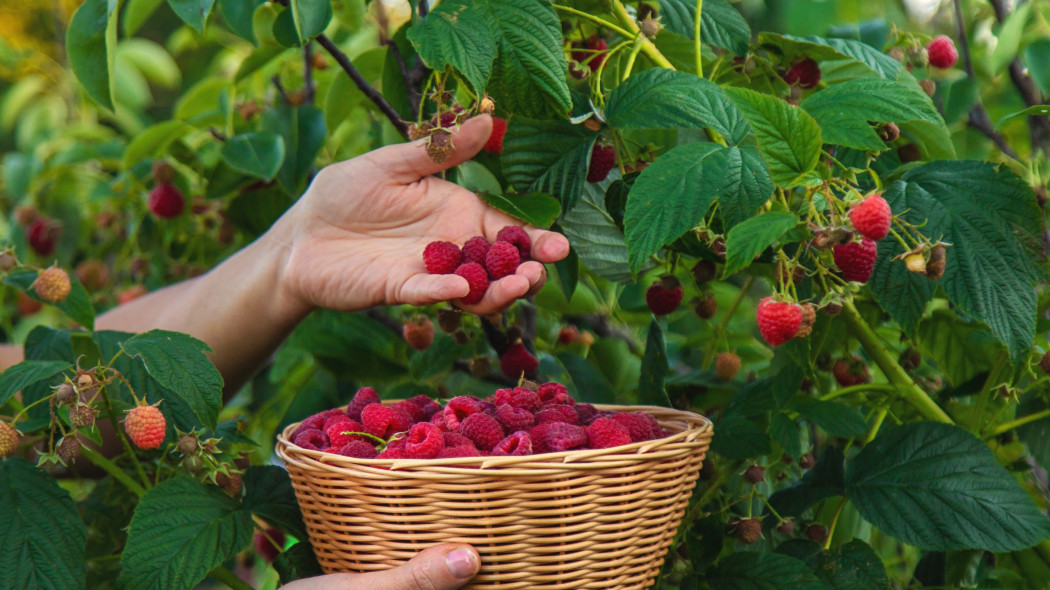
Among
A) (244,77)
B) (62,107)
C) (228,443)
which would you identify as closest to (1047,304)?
(228,443)

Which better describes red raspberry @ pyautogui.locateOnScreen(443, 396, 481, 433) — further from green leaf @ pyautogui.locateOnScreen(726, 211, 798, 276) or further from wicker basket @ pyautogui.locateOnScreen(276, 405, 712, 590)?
green leaf @ pyautogui.locateOnScreen(726, 211, 798, 276)

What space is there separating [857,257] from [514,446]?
0.28 metres

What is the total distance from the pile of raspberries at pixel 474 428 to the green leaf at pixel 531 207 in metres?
0.14

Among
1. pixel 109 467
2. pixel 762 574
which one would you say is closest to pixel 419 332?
pixel 109 467

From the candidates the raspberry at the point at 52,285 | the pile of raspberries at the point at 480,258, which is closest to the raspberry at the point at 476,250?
the pile of raspberries at the point at 480,258

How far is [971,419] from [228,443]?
0.71m

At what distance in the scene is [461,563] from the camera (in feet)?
2.01

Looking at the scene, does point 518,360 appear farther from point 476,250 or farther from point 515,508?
point 515,508

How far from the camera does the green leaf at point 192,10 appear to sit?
2.65ft

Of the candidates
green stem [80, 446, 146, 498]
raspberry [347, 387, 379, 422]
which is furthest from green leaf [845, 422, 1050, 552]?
green stem [80, 446, 146, 498]

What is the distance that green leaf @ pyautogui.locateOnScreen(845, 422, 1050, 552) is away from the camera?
0.70m

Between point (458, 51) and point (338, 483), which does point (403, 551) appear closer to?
point (338, 483)

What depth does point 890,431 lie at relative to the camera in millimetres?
803

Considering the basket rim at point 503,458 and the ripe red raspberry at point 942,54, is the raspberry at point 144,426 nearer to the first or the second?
the basket rim at point 503,458
